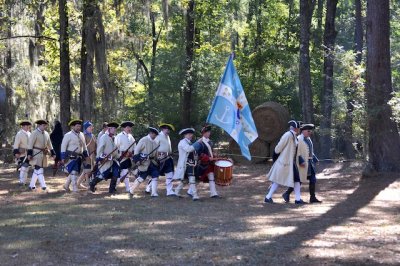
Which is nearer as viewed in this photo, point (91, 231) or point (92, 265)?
point (92, 265)

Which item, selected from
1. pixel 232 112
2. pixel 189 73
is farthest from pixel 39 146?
pixel 189 73

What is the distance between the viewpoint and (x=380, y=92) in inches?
682

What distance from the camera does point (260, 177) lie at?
21547 mm

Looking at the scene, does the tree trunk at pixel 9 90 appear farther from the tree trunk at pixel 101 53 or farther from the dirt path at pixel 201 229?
the dirt path at pixel 201 229

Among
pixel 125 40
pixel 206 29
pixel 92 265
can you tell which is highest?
pixel 206 29

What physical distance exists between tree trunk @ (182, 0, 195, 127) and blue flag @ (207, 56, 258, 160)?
16217 mm

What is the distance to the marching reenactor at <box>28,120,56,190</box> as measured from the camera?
17.1 m

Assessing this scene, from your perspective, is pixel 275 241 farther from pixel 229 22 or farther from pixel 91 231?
pixel 229 22

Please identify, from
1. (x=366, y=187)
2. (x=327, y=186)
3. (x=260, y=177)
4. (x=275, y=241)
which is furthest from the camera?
(x=260, y=177)

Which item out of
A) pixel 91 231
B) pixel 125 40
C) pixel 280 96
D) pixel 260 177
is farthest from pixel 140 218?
pixel 280 96

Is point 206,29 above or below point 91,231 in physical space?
above

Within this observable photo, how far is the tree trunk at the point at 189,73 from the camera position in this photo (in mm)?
30578

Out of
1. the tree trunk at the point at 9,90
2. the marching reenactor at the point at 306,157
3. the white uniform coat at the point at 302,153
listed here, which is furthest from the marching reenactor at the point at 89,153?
the tree trunk at the point at 9,90

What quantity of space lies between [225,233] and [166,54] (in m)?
23.0
